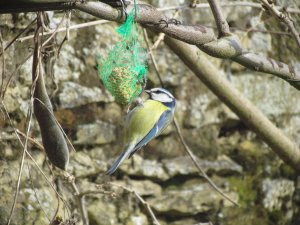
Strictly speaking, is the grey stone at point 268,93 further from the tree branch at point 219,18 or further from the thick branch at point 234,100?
the tree branch at point 219,18

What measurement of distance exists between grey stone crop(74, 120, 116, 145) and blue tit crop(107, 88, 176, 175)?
0.40m

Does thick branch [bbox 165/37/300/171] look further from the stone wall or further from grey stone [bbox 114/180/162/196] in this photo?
grey stone [bbox 114/180/162/196]

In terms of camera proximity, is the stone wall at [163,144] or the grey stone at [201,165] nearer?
the stone wall at [163,144]

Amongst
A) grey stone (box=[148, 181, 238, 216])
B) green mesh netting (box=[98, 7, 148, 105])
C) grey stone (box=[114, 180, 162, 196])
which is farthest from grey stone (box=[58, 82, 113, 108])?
green mesh netting (box=[98, 7, 148, 105])

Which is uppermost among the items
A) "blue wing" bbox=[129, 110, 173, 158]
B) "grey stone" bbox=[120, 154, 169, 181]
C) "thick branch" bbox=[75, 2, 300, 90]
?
"thick branch" bbox=[75, 2, 300, 90]

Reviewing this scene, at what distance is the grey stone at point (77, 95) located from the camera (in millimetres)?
2693

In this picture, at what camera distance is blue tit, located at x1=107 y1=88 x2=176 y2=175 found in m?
2.30

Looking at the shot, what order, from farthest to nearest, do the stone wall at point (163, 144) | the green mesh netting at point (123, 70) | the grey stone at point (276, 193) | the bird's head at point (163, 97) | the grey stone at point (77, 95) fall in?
the grey stone at point (276, 193) → the grey stone at point (77, 95) → the stone wall at point (163, 144) → the bird's head at point (163, 97) → the green mesh netting at point (123, 70)

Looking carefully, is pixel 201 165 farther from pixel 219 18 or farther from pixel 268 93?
pixel 219 18

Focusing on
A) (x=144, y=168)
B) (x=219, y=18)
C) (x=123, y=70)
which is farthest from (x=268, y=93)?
(x=219, y=18)

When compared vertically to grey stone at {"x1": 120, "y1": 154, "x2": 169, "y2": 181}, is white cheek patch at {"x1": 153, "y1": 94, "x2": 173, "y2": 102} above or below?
above

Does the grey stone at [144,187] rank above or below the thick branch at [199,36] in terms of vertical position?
below

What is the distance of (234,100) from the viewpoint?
8.45 feet

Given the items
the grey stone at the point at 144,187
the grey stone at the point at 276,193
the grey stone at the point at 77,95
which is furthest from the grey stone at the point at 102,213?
the grey stone at the point at 276,193
